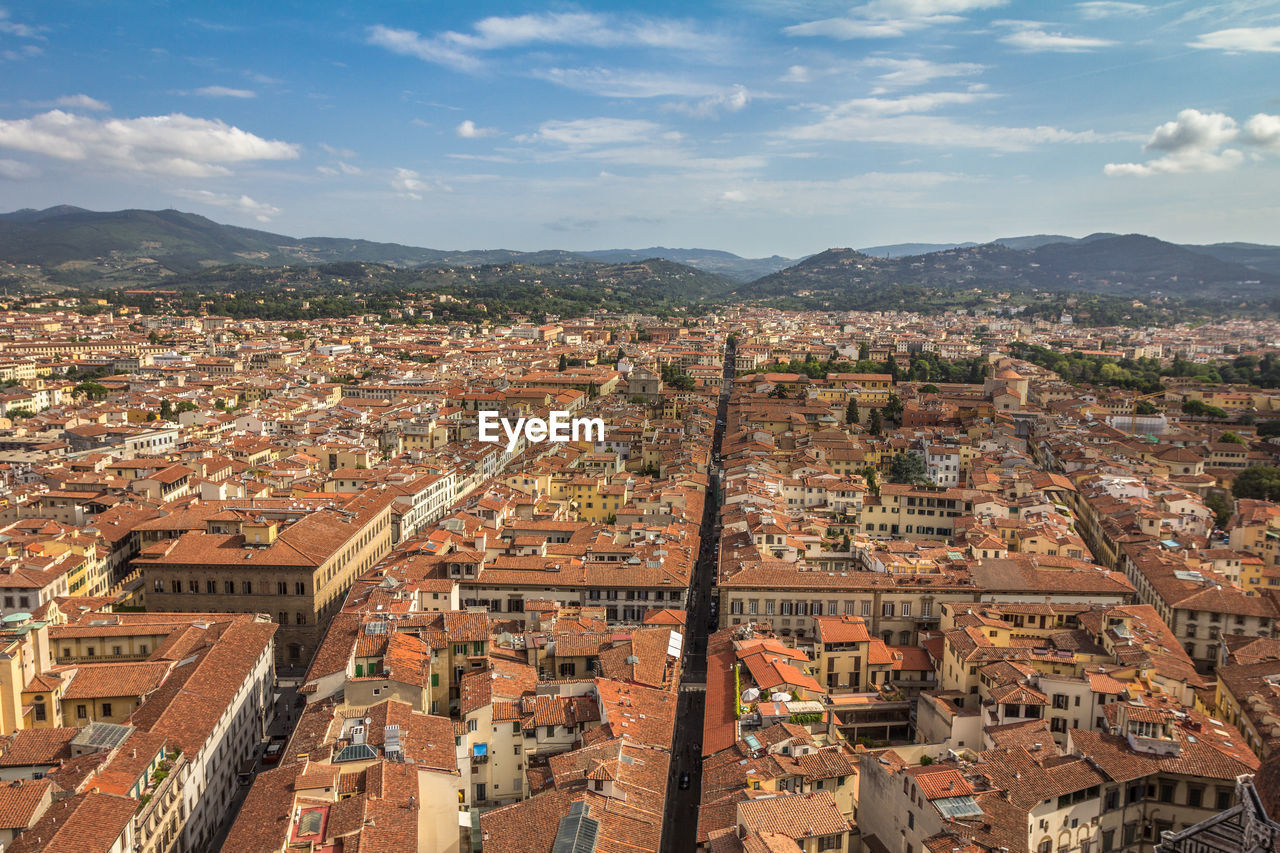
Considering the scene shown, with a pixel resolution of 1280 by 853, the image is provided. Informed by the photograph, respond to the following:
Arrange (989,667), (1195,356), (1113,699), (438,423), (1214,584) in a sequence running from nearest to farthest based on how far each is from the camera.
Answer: (1113,699) → (989,667) → (1214,584) → (438,423) → (1195,356)

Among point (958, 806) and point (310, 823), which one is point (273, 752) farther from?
point (958, 806)

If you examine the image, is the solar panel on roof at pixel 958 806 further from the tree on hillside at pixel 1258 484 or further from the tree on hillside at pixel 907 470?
the tree on hillside at pixel 1258 484

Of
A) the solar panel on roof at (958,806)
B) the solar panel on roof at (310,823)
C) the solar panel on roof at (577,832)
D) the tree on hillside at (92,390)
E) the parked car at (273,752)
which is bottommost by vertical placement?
the parked car at (273,752)

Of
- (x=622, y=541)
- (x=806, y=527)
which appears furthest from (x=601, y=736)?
(x=806, y=527)

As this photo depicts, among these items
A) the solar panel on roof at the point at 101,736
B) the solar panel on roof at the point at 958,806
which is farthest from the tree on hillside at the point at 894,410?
the solar panel on roof at the point at 101,736

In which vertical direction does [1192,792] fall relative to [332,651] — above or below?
below

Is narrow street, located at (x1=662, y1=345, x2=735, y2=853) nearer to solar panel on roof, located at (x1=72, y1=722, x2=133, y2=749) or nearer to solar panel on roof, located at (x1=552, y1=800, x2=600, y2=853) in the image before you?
solar panel on roof, located at (x1=552, y1=800, x2=600, y2=853)

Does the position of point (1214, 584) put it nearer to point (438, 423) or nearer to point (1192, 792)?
point (1192, 792)
